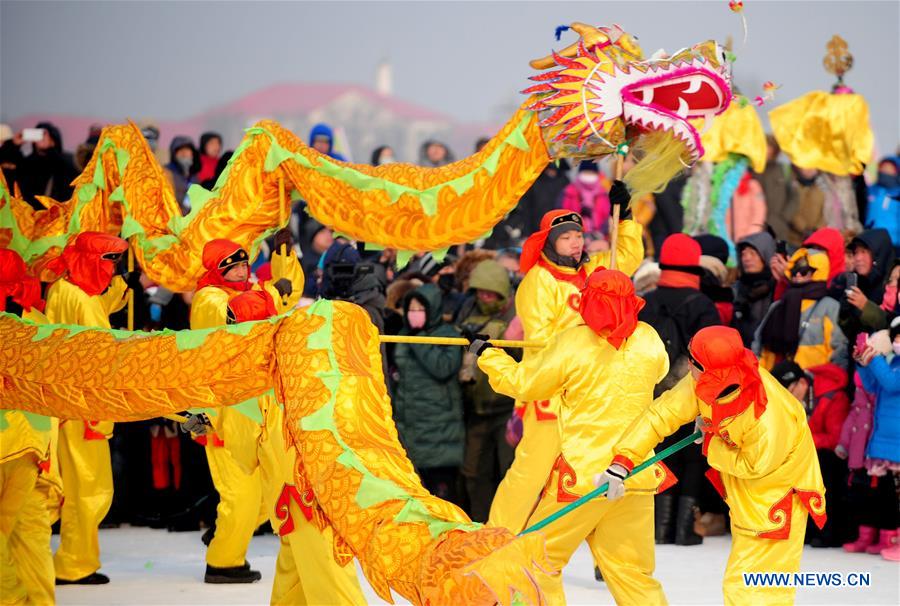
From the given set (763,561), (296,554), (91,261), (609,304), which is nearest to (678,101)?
(609,304)

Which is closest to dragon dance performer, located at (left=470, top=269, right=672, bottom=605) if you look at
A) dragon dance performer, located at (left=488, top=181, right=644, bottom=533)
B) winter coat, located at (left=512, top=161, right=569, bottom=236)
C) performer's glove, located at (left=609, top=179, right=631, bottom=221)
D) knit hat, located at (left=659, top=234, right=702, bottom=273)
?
performer's glove, located at (left=609, top=179, right=631, bottom=221)

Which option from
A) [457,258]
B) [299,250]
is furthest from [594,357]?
[299,250]

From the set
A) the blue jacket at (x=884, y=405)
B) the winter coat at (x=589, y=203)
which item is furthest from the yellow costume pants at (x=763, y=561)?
the winter coat at (x=589, y=203)

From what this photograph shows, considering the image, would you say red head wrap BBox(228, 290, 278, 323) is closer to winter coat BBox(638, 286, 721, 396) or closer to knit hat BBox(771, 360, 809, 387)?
winter coat BBox(638, 286, 721, 396)

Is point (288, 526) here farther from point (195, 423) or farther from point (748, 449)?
point (748, 449)

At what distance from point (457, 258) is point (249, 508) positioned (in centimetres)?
297

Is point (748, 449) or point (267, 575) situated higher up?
point (748, 449)

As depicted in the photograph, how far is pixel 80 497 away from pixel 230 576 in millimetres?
878

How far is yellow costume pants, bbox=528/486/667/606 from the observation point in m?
5.93

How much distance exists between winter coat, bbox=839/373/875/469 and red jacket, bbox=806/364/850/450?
12 cm

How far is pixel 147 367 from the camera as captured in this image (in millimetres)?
3729

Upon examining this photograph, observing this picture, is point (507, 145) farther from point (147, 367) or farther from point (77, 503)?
point (77, 503)

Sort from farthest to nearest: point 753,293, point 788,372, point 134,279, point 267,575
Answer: point 753,293
point 134,279
point 788,372
point 267,575

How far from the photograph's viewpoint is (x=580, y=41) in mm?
4945
